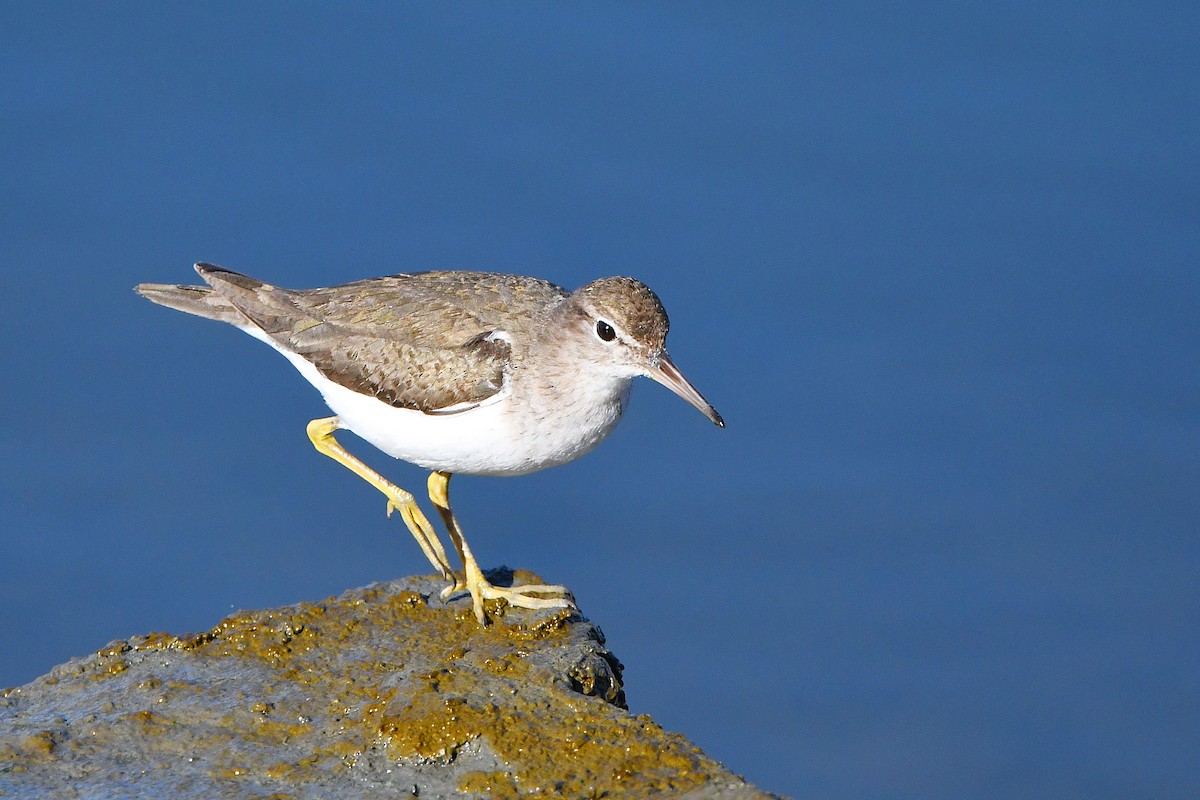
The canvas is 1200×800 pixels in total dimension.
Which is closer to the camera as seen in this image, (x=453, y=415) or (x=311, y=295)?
(x=453, y=415)

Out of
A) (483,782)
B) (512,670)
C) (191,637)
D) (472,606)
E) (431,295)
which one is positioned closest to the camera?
(483,782)

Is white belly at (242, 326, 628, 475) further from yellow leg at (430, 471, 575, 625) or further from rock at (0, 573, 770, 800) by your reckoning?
rock at (0, 573, 770, 800)

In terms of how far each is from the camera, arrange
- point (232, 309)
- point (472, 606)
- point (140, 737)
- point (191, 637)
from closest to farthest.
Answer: point (140, 737) < point (191, 637) < point (472, 606) < point (232, 309)

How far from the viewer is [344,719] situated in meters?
6.16

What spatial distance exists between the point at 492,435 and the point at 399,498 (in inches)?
48.1

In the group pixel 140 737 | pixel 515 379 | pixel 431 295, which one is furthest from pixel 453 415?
pixel 140 737

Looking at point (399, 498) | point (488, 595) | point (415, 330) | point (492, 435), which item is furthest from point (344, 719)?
point (415, 330)

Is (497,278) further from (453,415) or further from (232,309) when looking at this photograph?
(232,309)

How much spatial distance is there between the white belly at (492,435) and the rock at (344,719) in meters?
0.97

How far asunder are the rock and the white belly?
97cm

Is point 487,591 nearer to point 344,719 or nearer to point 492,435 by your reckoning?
point 492,435

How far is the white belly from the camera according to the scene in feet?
25.5

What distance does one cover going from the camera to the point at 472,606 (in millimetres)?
7738

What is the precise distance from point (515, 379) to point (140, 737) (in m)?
2.95
